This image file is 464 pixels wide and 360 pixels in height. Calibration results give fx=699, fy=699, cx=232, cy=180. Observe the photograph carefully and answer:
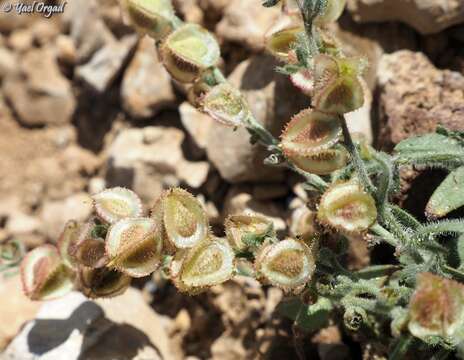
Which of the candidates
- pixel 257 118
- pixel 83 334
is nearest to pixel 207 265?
pixel 83 334

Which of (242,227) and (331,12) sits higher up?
(331,12)

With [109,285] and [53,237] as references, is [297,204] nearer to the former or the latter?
[109,285]

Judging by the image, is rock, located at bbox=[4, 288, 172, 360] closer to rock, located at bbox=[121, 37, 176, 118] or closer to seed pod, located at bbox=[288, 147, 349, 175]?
rock, located at bbox=[121, 37, 176, 118]

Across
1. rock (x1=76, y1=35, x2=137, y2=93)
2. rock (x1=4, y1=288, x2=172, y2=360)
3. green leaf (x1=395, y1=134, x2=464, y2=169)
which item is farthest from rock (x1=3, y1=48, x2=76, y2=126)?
green leaf (x1=395, y1=134, x2=464, y2=169)

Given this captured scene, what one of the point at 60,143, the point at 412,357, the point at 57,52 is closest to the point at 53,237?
the point at 60,143

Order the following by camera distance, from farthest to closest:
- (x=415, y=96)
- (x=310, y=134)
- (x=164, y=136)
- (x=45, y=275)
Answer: (x=164, y=136) → (x=415, y=96) → (x=45, y=275) → (x=310, y=134)

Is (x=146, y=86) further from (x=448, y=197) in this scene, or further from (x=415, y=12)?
(x=448, y=197)
